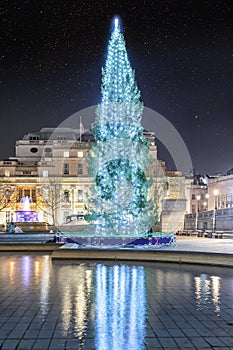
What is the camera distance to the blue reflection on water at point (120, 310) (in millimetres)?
6891

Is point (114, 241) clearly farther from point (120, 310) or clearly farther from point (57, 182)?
point (57, 182)

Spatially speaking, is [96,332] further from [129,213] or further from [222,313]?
[129,213]

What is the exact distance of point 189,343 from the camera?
672 cm

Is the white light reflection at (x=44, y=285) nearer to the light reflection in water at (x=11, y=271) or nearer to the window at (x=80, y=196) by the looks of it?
the light reflection in water at (x=11, y=271)

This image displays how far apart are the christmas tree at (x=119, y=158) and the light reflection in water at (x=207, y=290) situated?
10681 millimetres

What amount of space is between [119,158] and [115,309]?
16.4 m

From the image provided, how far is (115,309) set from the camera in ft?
29.6

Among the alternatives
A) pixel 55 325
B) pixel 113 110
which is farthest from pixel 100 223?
pixel 55 325

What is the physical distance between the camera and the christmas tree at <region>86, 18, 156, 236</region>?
24797mm

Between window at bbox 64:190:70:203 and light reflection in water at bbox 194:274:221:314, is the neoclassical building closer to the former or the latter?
window at bbox 64:190:70:203

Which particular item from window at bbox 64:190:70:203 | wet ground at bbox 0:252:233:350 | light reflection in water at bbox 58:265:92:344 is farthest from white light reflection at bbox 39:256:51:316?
window at bbox 64:190:70:203

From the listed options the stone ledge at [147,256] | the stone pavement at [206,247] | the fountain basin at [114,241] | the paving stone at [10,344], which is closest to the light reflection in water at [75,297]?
the paving stone at [10,344]

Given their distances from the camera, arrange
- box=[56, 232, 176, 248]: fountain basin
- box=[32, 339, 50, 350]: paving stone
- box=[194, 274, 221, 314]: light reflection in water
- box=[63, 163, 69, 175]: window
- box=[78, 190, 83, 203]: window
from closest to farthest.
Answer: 1. box=[32, 339, 50, 350]: paving stone
2. box=[194, 274, 221, 314]: light reflection in water
3. box=[56, 232, 176, 248]: fountain basin
4. box=[78, 190, 83, 203]: window
5. box=[63, 163, 69, 175]: window

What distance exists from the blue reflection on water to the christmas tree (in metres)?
10.2
